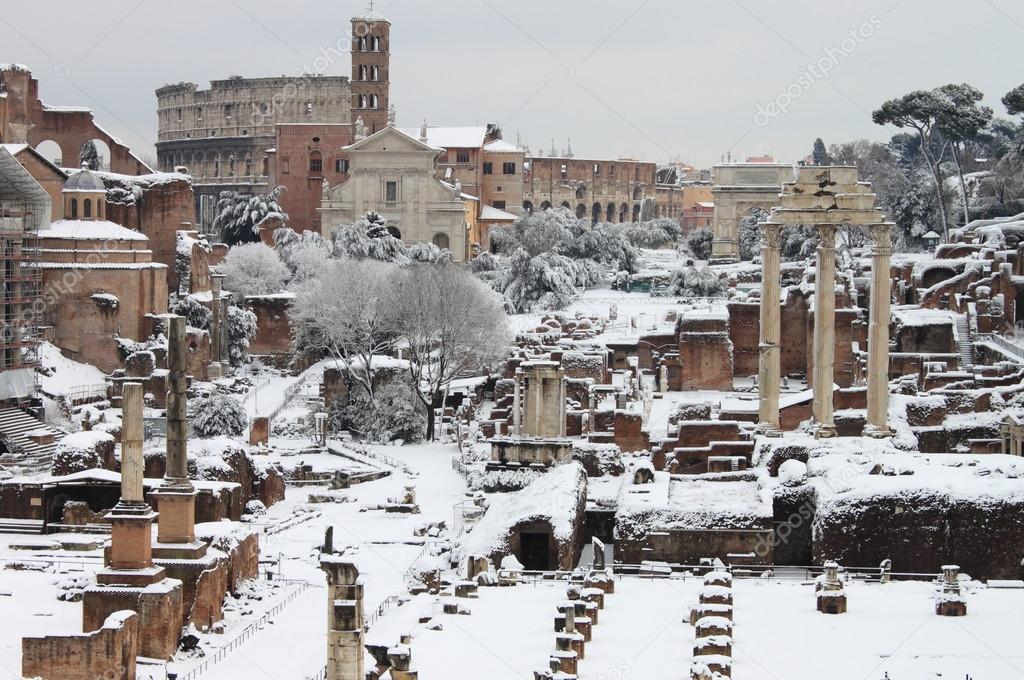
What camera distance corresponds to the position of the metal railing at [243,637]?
28391 millimetres

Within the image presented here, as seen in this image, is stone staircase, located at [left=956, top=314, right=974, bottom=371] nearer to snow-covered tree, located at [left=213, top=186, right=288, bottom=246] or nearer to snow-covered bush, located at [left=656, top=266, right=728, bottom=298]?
snow-covered bush, located at [left=656, top=266, right=728, bottom=298]

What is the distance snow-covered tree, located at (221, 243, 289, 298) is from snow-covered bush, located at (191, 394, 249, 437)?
2179cm

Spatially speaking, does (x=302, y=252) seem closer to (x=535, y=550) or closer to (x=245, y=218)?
(x=245, y=218)

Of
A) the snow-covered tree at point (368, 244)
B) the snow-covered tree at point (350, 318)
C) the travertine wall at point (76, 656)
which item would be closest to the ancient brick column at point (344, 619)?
the travertine wall at point (76, 656)

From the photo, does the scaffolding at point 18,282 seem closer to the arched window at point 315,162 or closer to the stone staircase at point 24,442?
the stone staircase at point 24,442

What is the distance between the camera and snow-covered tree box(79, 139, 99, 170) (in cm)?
7925

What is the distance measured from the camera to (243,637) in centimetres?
3047

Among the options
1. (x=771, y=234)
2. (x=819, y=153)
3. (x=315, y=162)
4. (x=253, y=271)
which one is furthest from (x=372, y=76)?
(x=771, y=234)

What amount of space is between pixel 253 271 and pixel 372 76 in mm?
24470

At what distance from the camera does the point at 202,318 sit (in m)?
67.9

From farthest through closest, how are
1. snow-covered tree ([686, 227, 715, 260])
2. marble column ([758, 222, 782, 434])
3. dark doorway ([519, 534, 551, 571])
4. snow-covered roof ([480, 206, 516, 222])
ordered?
snow-covered roof ([480, 206, 516, 222]) < snow-covered tree ([686, 227, 715, 260]) < marble column ([758, 222, 782, 434]) < dark doorway ([519, 534, 551, 571])

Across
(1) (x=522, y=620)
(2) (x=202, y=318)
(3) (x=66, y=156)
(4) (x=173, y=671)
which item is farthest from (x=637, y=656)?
(3) (x=66, y=156)

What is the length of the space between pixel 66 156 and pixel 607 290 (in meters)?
24.1

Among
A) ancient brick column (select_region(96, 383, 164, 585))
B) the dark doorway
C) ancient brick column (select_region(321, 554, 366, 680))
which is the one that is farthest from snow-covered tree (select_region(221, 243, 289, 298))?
ancient brick column (select_region(321, 554, 366, 680))
